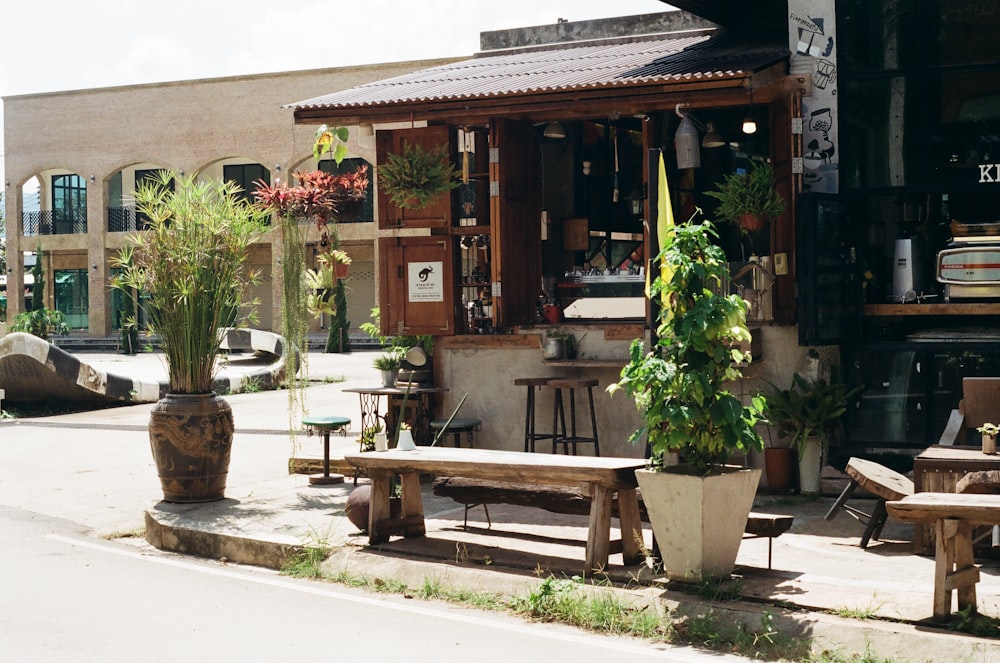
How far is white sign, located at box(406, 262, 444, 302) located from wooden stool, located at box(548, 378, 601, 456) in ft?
5.98

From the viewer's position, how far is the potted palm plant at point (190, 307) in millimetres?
11578

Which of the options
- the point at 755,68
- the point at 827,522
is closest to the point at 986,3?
the point at 755,68

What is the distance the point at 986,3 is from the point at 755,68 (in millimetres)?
2601

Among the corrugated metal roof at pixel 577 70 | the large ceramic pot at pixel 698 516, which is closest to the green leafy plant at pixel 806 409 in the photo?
the corrugated metal roof at pixel 577 70

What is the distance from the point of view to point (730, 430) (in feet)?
26.0

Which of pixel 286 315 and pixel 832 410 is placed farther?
pixel 286 315

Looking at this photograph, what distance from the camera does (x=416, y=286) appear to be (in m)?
13.9

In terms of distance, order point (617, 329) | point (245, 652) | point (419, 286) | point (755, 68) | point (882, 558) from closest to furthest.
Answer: point (245, 652) → point (882, 558) → point (755, 68) → point (617, 329) → point (419, 286)

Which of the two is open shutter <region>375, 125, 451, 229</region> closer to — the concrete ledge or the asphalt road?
the concrete ledge

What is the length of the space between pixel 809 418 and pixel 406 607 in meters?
5.16

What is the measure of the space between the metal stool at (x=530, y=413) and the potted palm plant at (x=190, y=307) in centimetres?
305

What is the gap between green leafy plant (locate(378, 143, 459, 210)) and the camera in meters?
13.5

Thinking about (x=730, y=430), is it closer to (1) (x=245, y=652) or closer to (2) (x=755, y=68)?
(1) (x=245, y=652)

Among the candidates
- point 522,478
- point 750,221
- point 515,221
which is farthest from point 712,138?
point 522,478
